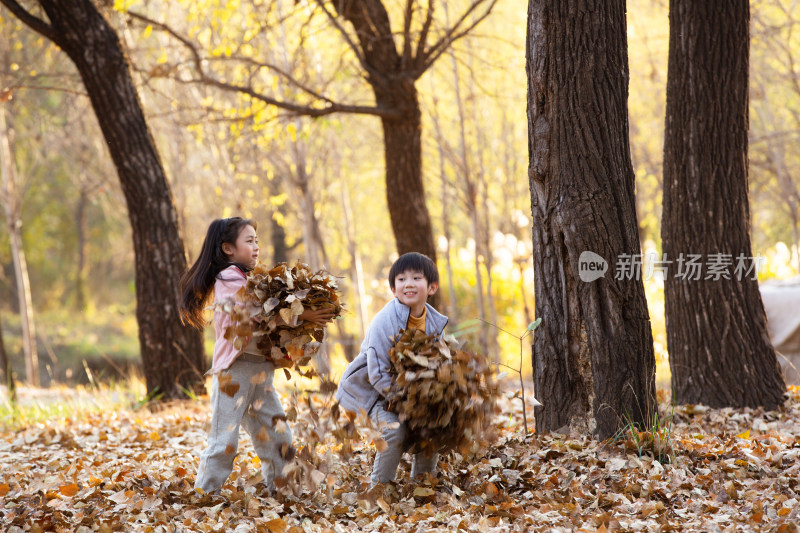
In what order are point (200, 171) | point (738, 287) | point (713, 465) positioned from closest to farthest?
1. point (713, 465)
2. point (738, 287)
3. point (200, 171)

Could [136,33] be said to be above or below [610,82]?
above

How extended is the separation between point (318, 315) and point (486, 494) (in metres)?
1.27

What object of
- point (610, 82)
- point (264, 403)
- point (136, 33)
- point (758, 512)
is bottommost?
point (758, 512)

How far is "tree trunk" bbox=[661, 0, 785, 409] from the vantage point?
17.9 ft

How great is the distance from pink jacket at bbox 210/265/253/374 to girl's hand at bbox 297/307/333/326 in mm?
375

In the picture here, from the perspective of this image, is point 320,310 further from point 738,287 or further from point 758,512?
point 738,287

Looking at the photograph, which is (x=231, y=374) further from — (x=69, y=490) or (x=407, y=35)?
(x=407, y=35)

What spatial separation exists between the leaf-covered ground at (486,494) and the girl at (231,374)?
153 millimetres

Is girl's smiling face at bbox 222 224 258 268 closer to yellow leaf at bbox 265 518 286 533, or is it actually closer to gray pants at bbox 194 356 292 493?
gray pants at bbox 194 356 292 493

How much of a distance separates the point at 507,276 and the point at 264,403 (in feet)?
31.7

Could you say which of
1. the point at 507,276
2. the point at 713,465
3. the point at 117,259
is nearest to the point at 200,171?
the point at 507,276

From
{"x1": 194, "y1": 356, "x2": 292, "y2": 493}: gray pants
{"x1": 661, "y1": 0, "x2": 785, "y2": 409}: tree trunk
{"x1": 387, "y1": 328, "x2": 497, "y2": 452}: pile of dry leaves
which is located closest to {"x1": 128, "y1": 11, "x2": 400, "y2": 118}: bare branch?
{"x1": 661, "y1": 0, "x2": 785, "y2": 409}: tree trunk

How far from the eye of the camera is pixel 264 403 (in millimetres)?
3953

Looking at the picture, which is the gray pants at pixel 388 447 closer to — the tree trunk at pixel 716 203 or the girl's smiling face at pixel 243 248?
the girl's smiling face at pixel 243 248
